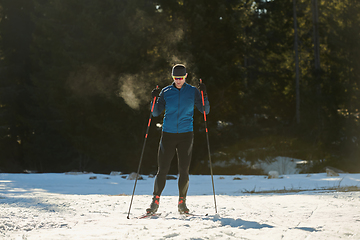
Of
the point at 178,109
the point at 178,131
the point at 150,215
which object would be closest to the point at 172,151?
the point at 178,131

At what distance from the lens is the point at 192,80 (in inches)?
621

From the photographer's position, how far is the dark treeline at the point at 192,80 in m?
17.9

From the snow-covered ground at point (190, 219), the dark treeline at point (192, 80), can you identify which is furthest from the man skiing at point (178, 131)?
the dark treeline at point (192, 80)

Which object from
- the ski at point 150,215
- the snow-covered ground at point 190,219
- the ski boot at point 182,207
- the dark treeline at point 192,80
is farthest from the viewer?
the dark treeline at point 192,80

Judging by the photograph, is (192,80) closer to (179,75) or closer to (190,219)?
(179,75)

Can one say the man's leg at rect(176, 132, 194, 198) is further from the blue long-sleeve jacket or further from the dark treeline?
the dark treeline

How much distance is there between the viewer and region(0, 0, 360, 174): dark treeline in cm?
1789

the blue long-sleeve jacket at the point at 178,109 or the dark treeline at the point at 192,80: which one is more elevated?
Result: the dark treeline at the point at 192,80

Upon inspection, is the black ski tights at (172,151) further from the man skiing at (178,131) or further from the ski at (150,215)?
the ski at (150,215)

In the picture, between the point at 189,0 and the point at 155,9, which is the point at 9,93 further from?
the point at 189,0

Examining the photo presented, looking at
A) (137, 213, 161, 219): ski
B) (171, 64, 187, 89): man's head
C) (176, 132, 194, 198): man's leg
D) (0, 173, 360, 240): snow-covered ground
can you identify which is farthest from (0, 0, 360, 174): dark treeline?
(137, 213, 161, 219): ski

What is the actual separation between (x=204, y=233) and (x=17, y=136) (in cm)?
2610

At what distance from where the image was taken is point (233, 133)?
17.9 m

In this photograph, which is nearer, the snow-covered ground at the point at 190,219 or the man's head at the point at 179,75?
the snow-covered ground at the point at 190,219
